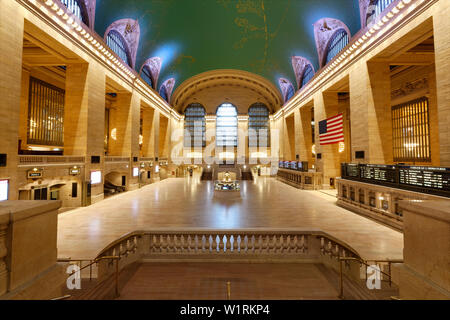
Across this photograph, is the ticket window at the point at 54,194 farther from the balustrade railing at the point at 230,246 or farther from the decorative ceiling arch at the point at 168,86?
the decorative ceiling arch at the point at 168,86

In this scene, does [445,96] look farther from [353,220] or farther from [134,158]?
[134,158]

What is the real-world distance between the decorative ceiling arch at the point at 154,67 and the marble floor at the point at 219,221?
46.5 feet

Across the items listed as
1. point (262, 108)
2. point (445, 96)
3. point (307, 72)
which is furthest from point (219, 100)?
point (445, 96)

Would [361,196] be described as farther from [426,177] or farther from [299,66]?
[299,66]

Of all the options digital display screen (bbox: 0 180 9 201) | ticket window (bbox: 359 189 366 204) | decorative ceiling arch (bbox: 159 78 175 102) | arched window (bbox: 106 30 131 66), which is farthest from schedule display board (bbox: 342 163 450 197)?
decorative ceiling arch (bbox: 159 78 175 102)

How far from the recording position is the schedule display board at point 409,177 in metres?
5.70

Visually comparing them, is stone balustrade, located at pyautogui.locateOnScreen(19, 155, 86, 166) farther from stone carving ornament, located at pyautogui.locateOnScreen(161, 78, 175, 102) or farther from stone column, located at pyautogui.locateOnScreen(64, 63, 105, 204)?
stone carving ornament, located at pyautogui.locateOnScreen(161, 78, 175, 102)

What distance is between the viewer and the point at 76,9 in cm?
1038

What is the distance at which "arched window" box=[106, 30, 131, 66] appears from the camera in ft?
44.6

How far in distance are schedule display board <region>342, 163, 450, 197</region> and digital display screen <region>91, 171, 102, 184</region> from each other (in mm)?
13840

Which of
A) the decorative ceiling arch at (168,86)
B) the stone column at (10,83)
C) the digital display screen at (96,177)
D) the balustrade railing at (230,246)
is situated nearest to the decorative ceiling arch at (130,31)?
the stone column at (10,83)

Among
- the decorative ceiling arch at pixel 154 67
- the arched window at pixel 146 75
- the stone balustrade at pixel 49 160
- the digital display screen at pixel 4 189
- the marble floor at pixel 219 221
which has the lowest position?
the marble floor at pixel 219 221

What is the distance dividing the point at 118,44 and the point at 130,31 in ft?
4.24

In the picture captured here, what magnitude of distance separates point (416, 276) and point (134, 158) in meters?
17.2
